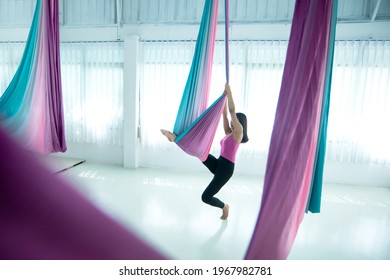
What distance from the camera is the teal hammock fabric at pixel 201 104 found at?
164 cm

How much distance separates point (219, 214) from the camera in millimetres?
2068

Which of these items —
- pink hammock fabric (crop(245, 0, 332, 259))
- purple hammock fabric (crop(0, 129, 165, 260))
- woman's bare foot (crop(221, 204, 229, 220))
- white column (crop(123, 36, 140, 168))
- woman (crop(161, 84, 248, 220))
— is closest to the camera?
purple hammock fabric (crop(0, 129, 165, 260))

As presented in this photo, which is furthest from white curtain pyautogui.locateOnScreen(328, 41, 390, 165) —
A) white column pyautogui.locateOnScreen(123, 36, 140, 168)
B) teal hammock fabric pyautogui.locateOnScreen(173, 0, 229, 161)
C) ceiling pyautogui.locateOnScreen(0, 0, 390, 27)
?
white column pyautogui.locateOnScreen(123, 36, 140, 168)

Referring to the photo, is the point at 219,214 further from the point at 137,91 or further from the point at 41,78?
the point at 137,91

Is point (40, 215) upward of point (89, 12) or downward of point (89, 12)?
downward

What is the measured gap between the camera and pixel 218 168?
1.78 m

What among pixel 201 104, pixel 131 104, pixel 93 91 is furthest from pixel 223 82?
pixel 93 91

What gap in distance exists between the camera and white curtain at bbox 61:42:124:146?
10.8ft

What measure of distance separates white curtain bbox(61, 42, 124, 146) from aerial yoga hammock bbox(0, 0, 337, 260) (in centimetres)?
272

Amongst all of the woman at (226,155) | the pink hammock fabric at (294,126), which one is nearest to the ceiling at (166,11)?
the woman at (226,155)

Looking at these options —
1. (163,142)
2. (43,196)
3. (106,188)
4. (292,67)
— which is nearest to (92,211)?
(43,196)

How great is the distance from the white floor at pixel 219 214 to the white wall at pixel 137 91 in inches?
8.1

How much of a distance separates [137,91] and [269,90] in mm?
1768

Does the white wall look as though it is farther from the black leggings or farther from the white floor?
the black leggings
